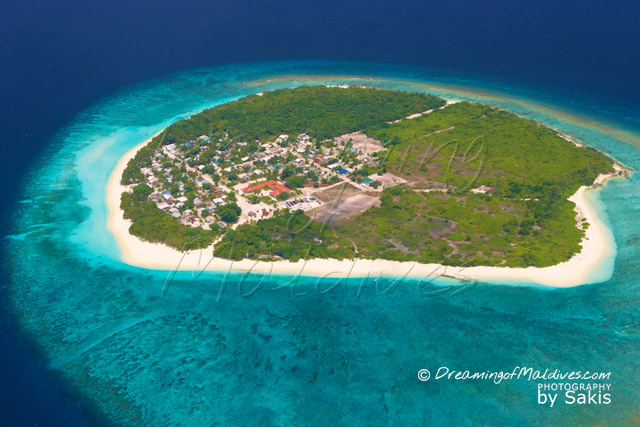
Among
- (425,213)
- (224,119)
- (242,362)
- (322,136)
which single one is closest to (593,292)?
(425,213)

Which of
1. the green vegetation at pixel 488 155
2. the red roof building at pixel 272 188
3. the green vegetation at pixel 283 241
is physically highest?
the green vegetation at pixel 488 155

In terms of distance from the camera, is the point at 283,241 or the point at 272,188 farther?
the point at 272,188

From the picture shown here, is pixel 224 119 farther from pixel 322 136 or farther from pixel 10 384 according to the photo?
pixel 10 384

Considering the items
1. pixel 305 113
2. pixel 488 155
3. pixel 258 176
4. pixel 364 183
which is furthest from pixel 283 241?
pixel 305 113

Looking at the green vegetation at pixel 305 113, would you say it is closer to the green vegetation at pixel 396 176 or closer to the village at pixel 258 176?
the green vegetation at pixel 396 176

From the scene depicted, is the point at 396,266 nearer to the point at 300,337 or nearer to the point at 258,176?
the point at 300,337

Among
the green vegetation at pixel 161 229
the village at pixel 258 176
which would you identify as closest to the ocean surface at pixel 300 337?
the green vegetation at pixel 161 229

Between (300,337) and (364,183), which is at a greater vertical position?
(364,183)
